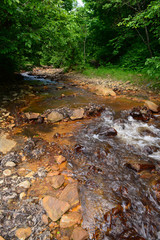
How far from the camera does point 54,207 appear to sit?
1889mm

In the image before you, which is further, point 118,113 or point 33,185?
point 118,113

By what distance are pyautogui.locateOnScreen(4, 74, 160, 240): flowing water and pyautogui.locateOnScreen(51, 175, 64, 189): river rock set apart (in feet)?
1.04

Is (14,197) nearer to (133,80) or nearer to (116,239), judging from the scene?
(116,239)

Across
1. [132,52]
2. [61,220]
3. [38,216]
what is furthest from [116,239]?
[132,52]

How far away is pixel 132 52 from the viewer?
39.8 feet

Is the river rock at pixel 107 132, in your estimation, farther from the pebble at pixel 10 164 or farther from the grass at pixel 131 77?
the grass at pixel 131 77

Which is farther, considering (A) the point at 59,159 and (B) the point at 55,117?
(B) the point at 55,117

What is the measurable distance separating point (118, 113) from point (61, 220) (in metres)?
4.67

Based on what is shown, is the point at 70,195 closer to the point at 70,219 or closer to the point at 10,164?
the point at 70,219

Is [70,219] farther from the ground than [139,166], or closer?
closer

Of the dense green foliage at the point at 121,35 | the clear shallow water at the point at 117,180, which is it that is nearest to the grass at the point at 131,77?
the dense green foliage at the point at 121,35

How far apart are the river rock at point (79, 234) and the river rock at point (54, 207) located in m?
0.29

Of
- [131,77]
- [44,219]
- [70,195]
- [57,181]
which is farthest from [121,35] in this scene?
[44,219]

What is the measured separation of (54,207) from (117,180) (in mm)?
1281
